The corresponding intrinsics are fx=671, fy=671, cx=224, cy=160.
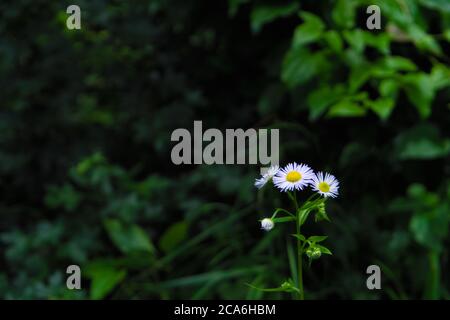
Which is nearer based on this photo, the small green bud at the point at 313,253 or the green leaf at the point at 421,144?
the small green bud at the point at 313,253

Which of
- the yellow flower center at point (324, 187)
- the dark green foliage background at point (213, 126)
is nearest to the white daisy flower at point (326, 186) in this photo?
the yellow flower center at point (324, 187)

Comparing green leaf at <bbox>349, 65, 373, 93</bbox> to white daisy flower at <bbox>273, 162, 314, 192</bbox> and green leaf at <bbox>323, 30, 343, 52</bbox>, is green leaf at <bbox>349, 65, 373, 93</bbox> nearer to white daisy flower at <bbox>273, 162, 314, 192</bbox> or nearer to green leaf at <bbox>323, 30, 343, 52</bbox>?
green leaf at <bbox>323, 30, 343, 52</bbox>

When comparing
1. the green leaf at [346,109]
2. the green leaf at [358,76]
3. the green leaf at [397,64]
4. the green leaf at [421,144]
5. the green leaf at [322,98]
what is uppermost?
the green leaf at [397,64]

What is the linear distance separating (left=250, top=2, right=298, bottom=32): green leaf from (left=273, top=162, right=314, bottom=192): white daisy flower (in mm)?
1053

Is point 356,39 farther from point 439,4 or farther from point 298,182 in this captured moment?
point 298,182

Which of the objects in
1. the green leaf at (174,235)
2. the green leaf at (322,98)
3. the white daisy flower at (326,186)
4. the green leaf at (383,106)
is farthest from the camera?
the green leaf at (174,235)

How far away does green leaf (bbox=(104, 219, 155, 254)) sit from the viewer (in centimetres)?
212

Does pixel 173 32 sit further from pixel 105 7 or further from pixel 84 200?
pixel 84 200

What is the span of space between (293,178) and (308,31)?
100 cm

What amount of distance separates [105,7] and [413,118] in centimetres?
114

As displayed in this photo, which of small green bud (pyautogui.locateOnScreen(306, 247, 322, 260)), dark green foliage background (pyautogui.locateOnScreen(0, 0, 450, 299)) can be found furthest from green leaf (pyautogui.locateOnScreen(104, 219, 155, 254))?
small green bud (pyautogui.locateOnScreen(306, 247, 322, 260))

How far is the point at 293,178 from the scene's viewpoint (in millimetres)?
907

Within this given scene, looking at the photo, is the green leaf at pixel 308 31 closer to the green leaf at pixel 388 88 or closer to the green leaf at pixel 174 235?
the green leaf at pixel 388 88

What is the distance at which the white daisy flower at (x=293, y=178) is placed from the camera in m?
0.88
